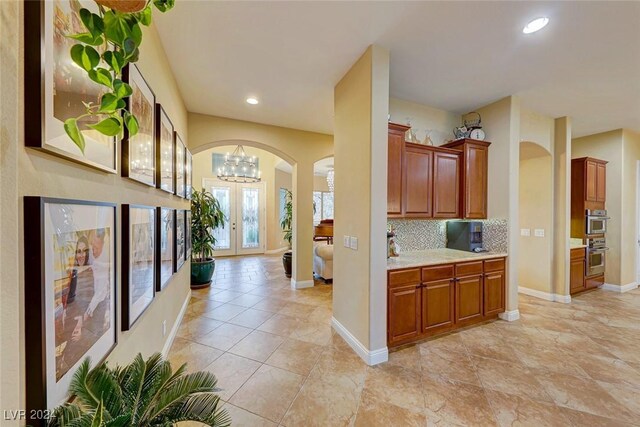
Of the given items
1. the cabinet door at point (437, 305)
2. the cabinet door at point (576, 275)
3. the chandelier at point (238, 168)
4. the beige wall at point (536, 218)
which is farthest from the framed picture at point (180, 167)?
the cabinet door at point (576, 275)

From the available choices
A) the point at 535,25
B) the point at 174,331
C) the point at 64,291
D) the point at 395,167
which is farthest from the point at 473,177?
the point at 174,331

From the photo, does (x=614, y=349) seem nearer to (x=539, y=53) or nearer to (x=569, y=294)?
(x=569, y=294)

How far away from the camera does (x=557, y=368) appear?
2303 millimetres

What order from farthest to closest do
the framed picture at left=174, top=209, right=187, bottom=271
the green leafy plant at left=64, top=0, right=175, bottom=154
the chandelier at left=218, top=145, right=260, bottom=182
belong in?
the chandelier at left=218, top=145, right=260, bottom=182, the framed picture at left=174, top=209, right=187, bottom=271, the green leafy plant at left=64, top=0, right=175, bottom=154

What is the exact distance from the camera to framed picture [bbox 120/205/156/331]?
4.70 feet

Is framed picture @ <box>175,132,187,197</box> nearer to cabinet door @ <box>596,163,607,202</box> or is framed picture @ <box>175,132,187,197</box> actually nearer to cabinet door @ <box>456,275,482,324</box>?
cabinet door @ <box>456,275,482,324</box>

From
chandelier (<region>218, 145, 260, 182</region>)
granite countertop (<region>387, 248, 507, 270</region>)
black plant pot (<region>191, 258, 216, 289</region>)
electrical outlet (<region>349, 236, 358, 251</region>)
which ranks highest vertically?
chandelier (<region>218, 145, 260, 182</region>)

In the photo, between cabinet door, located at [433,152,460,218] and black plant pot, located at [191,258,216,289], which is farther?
black plant pot, located at [191,258,216,289]

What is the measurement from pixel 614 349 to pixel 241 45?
4955 mm

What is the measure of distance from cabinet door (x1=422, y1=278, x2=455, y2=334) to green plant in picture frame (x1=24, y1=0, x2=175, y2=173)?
2877 mm

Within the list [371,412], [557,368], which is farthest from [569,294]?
[371,412]

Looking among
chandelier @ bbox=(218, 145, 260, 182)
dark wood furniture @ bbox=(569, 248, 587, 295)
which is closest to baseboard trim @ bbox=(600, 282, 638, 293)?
dark wood furniture @ bbox=(569, 248, 587, 295)

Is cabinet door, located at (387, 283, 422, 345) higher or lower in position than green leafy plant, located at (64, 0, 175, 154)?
lower

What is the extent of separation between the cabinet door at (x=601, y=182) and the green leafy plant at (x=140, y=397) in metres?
6.73
